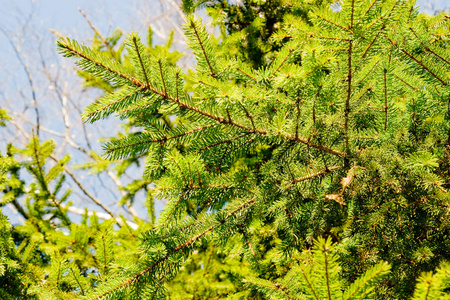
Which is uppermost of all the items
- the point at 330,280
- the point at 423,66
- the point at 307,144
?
the point at 423,66

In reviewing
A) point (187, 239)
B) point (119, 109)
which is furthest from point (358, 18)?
point (187, 239)

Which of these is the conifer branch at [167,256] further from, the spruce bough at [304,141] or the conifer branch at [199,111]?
the conifer branch at [199,111]

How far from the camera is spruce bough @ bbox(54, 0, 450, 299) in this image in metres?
1.38

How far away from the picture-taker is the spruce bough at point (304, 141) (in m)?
1.38

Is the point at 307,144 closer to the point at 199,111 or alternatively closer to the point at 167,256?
the point at 199,111

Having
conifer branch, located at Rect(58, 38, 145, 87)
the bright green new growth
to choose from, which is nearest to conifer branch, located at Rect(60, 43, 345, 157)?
conifer branch, located at Rect(58, 38, 145, 87)

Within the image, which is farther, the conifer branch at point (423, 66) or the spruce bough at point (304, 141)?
the conifer branch at point (423, 66)

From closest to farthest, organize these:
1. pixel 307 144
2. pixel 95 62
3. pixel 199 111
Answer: pixel 95 62 < pixel 199 111 < pixel 307 144

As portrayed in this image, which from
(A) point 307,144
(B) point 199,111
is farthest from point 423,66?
(B) point 199,111

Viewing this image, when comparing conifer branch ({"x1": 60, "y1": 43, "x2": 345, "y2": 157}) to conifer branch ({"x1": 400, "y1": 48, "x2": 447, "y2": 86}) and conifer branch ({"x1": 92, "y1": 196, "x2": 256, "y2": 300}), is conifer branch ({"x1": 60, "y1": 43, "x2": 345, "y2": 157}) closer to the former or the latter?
conifer branch ({"x1": 92, "y1": 196, "x2": 256, "y2": 300})

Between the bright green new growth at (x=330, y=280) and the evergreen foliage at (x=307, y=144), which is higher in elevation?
the evergreen foliage at (x=307, y=144)

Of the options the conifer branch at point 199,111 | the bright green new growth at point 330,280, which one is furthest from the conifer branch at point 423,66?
the bright green new growth at point 330,280

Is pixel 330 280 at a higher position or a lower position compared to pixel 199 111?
lower

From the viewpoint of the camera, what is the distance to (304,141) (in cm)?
155
